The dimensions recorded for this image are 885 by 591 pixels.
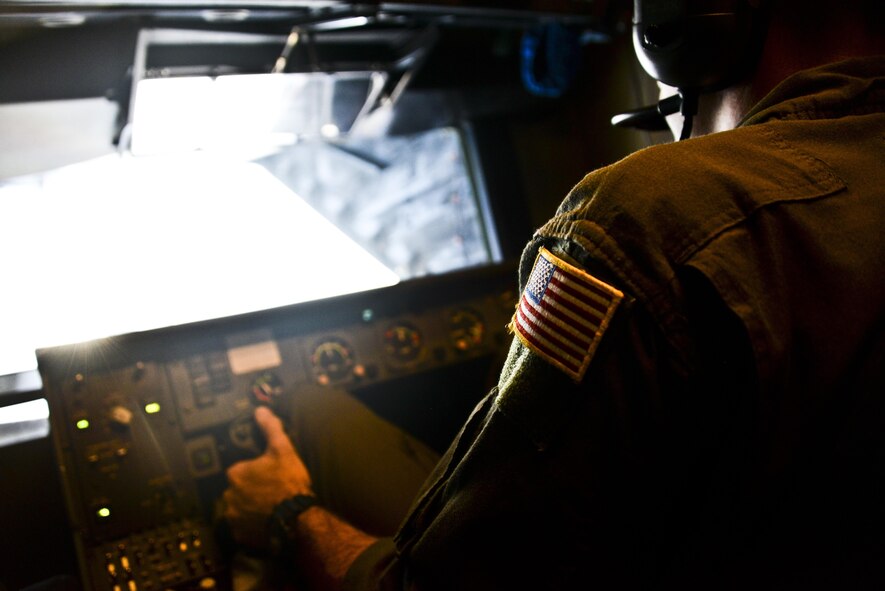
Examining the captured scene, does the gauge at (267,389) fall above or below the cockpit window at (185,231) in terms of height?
below

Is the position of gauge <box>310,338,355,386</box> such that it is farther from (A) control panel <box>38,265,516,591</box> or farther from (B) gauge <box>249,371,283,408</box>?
(B) gauge <box>249,371,283,408</box>

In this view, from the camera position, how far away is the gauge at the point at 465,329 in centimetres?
204

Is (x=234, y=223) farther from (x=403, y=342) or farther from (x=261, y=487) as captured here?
(x=261, y=487)

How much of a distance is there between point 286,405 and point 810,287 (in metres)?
1.34

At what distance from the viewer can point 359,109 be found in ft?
7.80

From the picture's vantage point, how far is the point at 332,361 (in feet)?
6.11

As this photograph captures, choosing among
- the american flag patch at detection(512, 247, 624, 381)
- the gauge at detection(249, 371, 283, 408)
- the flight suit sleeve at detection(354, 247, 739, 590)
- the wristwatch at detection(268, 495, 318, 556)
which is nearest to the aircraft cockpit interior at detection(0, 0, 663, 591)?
the gauge at detection(249, 371, 283, 408)

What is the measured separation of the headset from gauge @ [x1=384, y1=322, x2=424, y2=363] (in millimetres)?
1184

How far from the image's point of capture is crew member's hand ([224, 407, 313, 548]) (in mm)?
1465

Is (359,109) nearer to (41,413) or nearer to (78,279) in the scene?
(78,279)

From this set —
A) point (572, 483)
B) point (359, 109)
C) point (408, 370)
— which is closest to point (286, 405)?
point (408, 370)

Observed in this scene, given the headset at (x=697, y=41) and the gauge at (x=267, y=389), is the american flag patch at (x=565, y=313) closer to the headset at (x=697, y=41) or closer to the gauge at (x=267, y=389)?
the headset at (x=697, y=41)

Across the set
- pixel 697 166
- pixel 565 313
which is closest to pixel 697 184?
pixel 697 166

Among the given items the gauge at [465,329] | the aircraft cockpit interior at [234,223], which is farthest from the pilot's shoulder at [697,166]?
the gauge at [465,329]
